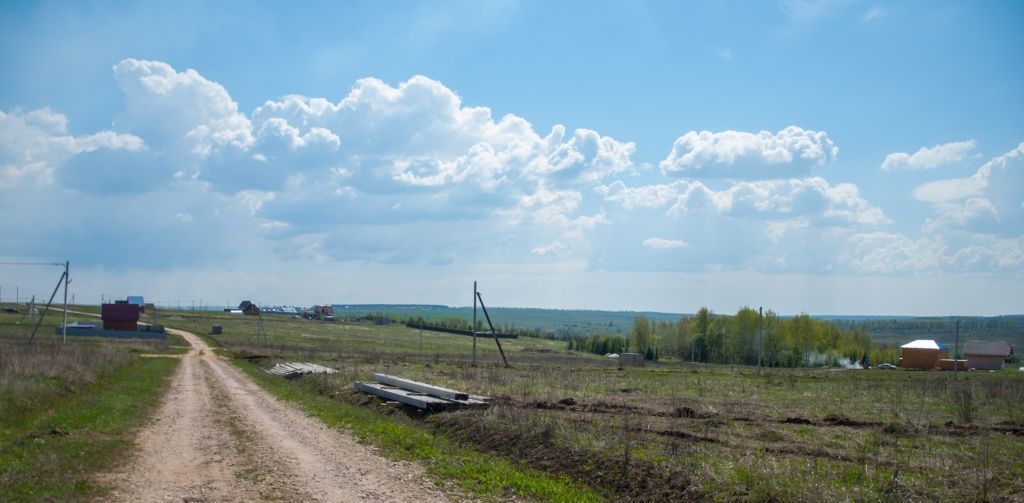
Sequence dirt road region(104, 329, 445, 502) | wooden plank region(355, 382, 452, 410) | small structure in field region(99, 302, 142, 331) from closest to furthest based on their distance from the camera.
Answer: dirt road region(104, 329, 445, 502), wooden plank region(355, 382, 452, 410), small structure in field region(99, 302, 142, 331)

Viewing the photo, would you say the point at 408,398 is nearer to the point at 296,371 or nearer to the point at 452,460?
the point at 452,460

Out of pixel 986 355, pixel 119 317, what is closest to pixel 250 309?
pixel 119 317

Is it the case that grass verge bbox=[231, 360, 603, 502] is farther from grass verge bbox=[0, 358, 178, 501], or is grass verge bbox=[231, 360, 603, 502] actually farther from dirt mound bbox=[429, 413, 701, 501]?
grass verge bbox=[0, 358, 178, 501]

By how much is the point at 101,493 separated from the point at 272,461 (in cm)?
312

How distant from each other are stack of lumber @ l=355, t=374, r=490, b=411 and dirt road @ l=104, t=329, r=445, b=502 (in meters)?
2.63

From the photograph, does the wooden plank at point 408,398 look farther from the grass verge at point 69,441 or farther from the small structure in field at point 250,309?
the small structure in field at point 250,309

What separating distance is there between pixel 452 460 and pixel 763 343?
89.9 m

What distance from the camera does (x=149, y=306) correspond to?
161 meters

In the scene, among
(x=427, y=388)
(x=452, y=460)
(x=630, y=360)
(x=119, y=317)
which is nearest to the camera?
(x=452, y=460)

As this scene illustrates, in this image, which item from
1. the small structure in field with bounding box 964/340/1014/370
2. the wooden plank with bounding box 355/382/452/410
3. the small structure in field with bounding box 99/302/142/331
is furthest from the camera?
the small structure in field with bounding box 99/302/142/331

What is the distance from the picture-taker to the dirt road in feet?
35.3

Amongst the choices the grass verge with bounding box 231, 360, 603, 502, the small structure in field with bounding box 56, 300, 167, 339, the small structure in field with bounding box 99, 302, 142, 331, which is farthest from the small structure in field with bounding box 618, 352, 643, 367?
the small structure in field with bounding box 99, 302, 142, 331

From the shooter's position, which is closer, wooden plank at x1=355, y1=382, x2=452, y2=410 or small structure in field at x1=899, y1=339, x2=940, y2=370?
wooden plank at x1=355, y1=382, x2=452, y2=410

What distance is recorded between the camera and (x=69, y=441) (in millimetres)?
14102
